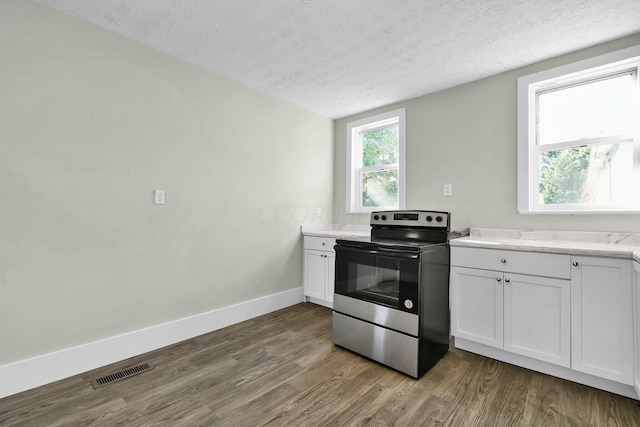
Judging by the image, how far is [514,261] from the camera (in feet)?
7.17

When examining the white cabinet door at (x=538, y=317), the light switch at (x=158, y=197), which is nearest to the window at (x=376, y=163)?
the white cabinet door at (x=538, y=317)

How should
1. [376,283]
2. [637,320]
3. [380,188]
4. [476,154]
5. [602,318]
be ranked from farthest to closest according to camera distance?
[380,188] < [476,154] < [376,283] < [602,318] < [637,320]

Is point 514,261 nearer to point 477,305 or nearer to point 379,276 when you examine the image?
point 477,305

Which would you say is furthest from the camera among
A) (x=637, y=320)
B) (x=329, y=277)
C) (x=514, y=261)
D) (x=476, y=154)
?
(x=329, y=277)

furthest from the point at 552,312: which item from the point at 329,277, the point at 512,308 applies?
the point at 329,277

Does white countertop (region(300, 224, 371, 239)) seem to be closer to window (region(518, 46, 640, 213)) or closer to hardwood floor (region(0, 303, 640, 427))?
hardwood floor (region(0, 303, 640, 427))

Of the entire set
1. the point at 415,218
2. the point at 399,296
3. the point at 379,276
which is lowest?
the point at 399,296

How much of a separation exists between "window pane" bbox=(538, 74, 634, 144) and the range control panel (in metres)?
1.13

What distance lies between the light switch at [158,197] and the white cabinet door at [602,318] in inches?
120

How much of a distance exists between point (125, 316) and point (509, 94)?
12.3ft

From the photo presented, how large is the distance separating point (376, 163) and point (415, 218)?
1.39m

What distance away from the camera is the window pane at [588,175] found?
7.55 ft

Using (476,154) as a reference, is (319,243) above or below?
below

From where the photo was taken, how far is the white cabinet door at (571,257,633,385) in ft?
5.89
